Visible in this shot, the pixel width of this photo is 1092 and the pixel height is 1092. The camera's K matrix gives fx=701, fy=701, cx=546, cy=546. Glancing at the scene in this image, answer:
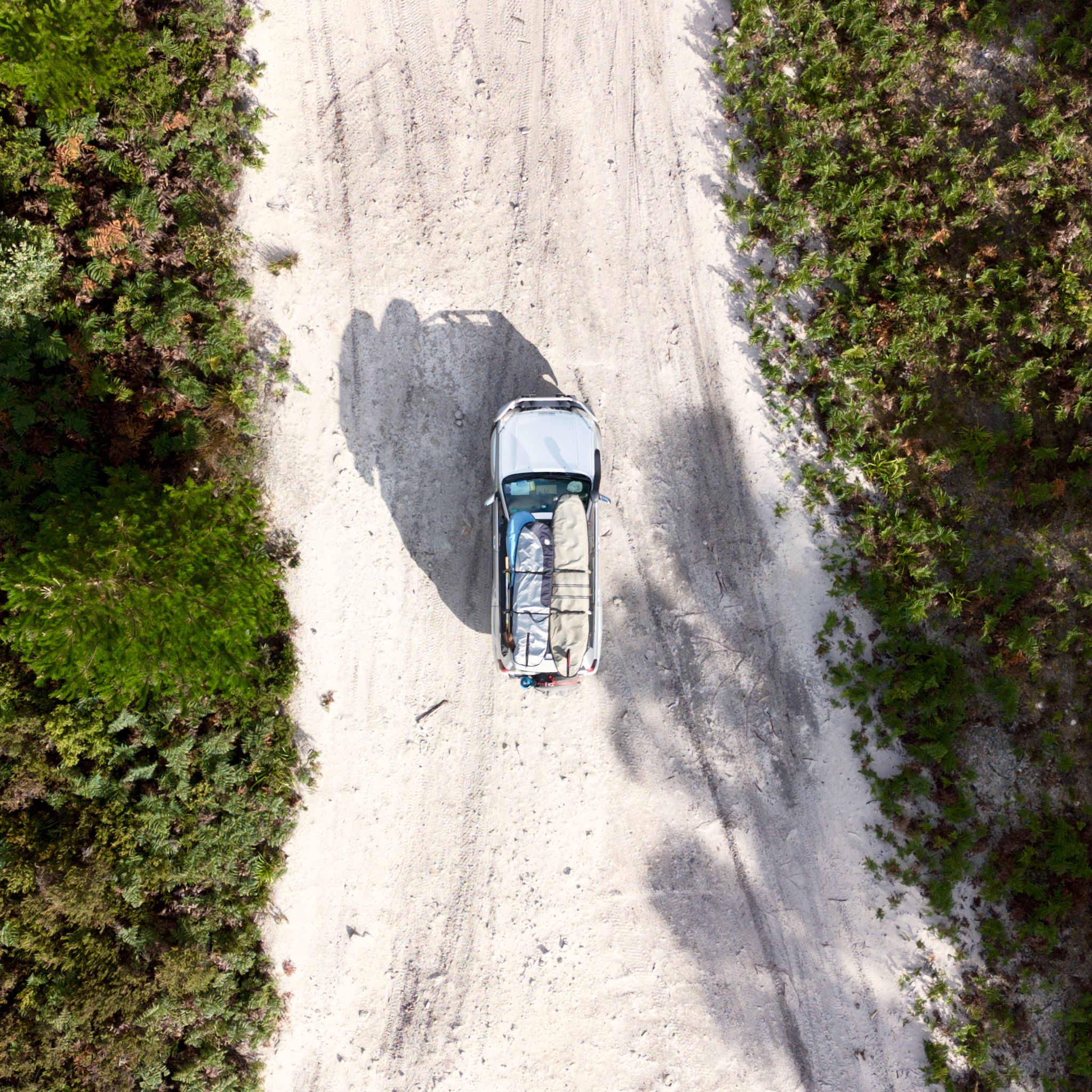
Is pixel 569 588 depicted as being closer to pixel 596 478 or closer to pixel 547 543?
pixel 547 543

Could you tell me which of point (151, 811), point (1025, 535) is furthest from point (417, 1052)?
point (1025, 535)

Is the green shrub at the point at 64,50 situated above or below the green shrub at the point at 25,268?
above

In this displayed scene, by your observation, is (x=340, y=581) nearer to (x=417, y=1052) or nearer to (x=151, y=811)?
(x=151, y=811)

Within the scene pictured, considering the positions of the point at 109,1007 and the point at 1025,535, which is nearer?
the point at 109,1007

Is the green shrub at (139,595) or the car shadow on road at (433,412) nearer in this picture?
the green shrub at (139,595)

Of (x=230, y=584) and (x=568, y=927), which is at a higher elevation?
(x=230, y=584)

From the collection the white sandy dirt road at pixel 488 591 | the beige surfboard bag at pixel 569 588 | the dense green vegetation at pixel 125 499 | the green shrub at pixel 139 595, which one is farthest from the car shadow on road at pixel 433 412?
the green shrub at pixel 139 595

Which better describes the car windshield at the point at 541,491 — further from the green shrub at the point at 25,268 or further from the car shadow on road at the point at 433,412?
the green shrub at the point at 25,268

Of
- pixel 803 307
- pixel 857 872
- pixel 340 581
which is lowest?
pixel 857 872
